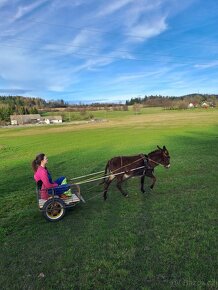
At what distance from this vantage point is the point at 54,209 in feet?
30.9

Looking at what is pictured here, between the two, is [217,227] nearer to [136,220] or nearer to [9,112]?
[136,220]

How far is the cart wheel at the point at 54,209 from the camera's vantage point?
9.12m

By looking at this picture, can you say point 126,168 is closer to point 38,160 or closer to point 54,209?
point 54,209

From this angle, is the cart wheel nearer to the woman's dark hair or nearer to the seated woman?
the seated woman

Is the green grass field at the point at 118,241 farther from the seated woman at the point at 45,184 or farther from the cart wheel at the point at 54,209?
the seated woman at the point at 45,184

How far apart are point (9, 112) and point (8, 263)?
15666cm

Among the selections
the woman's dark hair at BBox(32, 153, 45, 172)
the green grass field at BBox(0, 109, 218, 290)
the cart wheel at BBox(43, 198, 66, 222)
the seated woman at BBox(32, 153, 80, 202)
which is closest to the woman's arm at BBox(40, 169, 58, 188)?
the seated woman at BBox(32, 153, 80, 202)

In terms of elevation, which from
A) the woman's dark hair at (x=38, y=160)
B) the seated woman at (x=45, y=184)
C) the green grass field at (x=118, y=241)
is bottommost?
the green grass field at (x=118, y=241)

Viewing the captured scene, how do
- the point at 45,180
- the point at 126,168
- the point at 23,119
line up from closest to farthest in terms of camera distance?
the point at 45,180
the point at 126,168
the point at 23,119

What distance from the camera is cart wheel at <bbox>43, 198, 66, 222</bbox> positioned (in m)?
9.12

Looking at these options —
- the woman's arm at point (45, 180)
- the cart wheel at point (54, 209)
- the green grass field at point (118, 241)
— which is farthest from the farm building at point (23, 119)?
the cart wheel at point (54, 209)

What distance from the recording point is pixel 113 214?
9.77 m

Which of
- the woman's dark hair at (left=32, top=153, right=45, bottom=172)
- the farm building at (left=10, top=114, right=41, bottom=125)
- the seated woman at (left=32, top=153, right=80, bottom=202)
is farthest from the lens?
the farm building at (left=10, top=114, right=41, bottom=125)

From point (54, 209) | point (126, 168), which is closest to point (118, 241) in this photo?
point (54, 209)
